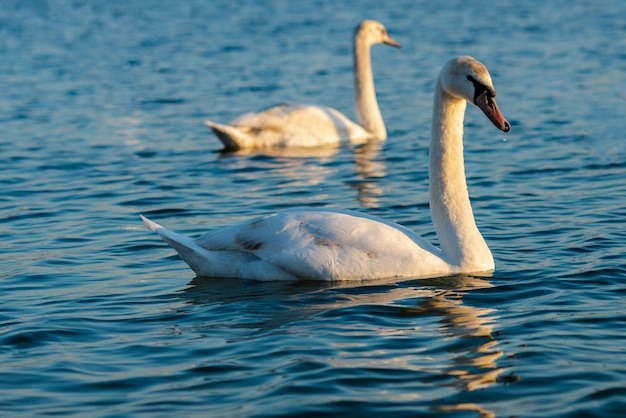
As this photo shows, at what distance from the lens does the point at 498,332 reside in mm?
7074

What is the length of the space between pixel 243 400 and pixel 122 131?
1105 centimetres

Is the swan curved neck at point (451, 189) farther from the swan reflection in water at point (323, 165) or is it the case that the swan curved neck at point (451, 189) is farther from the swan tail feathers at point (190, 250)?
the swan reflection in water at point (323, 165)

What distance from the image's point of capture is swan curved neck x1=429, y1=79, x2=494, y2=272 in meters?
8.48

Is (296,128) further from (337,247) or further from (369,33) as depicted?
(337,247)

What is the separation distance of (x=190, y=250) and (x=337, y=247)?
111 cm

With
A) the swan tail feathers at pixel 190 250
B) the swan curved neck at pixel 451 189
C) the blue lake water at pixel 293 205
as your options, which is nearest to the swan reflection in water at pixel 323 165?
the blue lake water at pixel 293 205

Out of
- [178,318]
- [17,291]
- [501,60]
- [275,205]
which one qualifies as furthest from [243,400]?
[501,60]

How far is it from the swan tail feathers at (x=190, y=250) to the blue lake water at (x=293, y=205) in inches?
5.5

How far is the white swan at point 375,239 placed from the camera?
8.21 meters

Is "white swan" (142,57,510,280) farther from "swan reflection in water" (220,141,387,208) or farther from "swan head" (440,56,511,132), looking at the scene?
"swan reflection in water" (220,141,387,208)

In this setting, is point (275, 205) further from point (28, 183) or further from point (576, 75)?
point (576, 75)

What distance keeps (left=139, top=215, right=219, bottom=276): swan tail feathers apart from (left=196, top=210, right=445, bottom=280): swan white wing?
0.33 meters

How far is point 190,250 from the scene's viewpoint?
8.59 m

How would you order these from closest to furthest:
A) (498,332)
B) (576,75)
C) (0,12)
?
(498,332) → (576,75) → (0,12)
